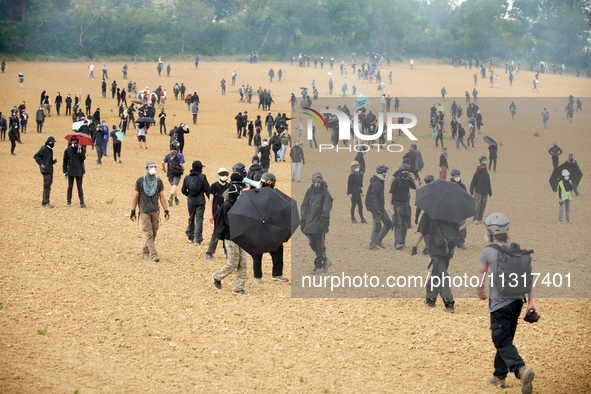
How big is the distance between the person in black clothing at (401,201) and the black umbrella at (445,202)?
2.91 meters

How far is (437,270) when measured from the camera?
9.09 metres

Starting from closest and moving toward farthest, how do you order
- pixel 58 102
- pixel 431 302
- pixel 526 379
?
pixel 526 379 < pixel 431 302 < pixel 58 102

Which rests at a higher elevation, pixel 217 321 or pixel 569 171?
pixel 569 171

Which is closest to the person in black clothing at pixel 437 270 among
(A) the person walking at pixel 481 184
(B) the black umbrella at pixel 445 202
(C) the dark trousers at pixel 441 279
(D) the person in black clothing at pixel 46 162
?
(C) the dark trousers at pixel 441 279

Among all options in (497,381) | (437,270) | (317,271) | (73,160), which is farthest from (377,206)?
(73,160)

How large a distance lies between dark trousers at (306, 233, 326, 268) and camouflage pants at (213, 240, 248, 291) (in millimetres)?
1791

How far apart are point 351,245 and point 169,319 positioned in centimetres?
576

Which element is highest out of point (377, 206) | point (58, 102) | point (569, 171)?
point (58, 102)

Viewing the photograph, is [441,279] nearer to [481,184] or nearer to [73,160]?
[481,184]

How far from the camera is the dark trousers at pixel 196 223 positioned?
12.2 m

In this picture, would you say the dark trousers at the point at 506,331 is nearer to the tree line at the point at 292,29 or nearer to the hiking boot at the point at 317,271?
the hiking boot at the point at 317,271

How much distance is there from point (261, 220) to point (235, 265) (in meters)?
0.96

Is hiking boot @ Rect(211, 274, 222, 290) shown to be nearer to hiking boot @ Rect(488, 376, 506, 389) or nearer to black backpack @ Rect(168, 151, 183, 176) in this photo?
hiking boot @ Rect(488, 376, 506, 389)

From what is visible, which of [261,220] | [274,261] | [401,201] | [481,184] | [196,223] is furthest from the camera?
[481,184]
